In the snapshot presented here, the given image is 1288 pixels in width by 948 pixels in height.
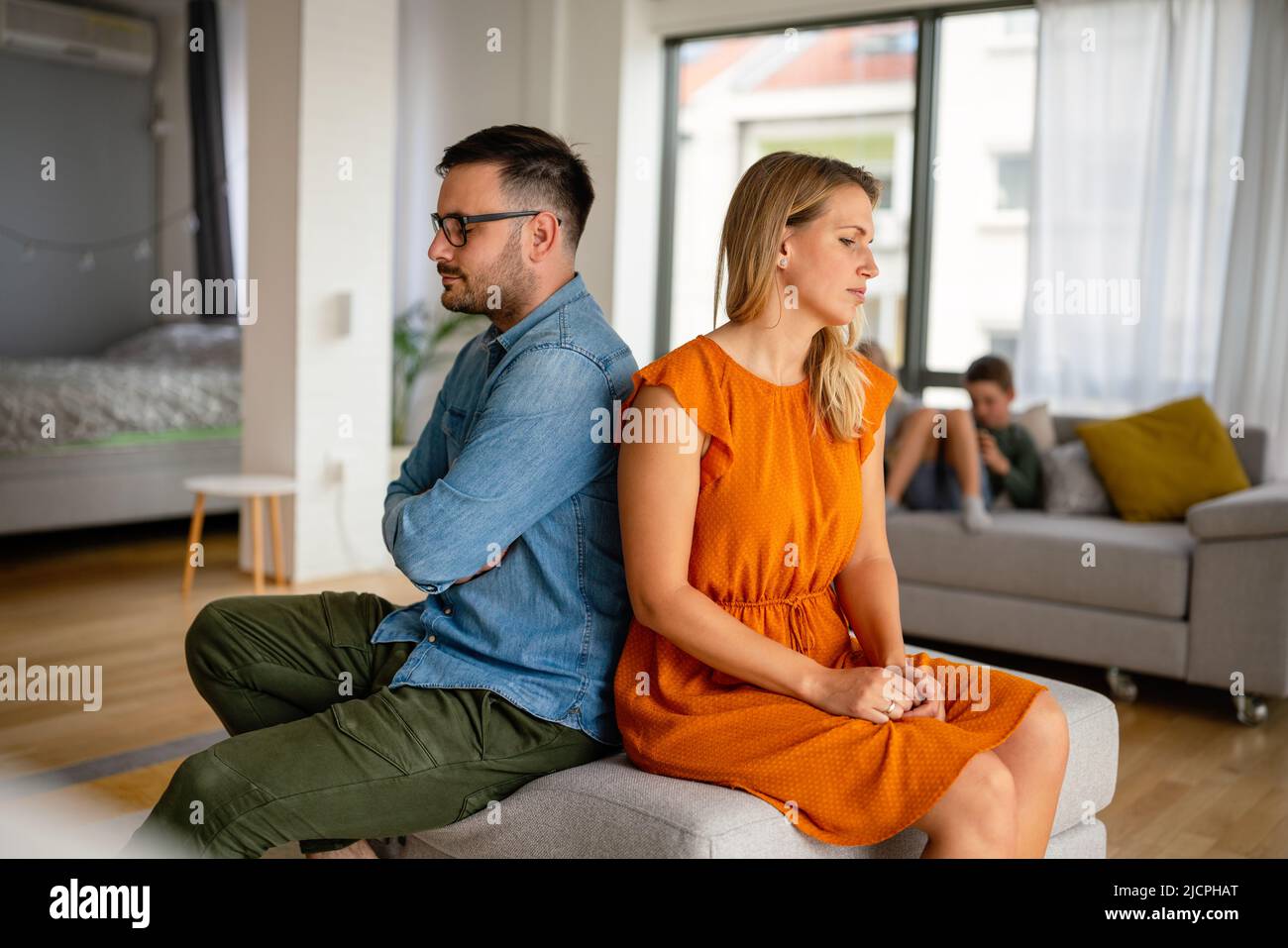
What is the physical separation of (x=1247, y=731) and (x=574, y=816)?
2.45 meters

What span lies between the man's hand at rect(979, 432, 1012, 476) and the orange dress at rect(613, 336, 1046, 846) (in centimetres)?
247

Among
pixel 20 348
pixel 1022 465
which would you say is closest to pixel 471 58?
pixel 20 348

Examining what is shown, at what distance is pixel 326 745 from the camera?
4.72 ft

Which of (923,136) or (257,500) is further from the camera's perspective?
(923,136)

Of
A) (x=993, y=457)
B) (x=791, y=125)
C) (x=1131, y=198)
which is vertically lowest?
(x=993, y=457)

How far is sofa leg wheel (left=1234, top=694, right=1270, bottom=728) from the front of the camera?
332 centimetres

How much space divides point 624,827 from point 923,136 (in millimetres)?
4870

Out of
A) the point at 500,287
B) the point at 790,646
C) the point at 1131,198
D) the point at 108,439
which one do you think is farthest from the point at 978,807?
the point at 108,439

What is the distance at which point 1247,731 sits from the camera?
328cm

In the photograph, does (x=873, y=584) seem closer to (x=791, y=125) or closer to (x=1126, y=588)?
(x=1126, y=588)

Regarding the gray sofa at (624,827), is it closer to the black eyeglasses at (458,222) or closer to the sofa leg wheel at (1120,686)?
the black eyeglasses at (458,222)

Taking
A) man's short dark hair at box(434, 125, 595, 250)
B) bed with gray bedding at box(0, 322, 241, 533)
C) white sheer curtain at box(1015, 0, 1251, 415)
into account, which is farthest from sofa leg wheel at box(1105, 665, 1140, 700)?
bed with gray bedding at box(0, 322, 241, 533)
